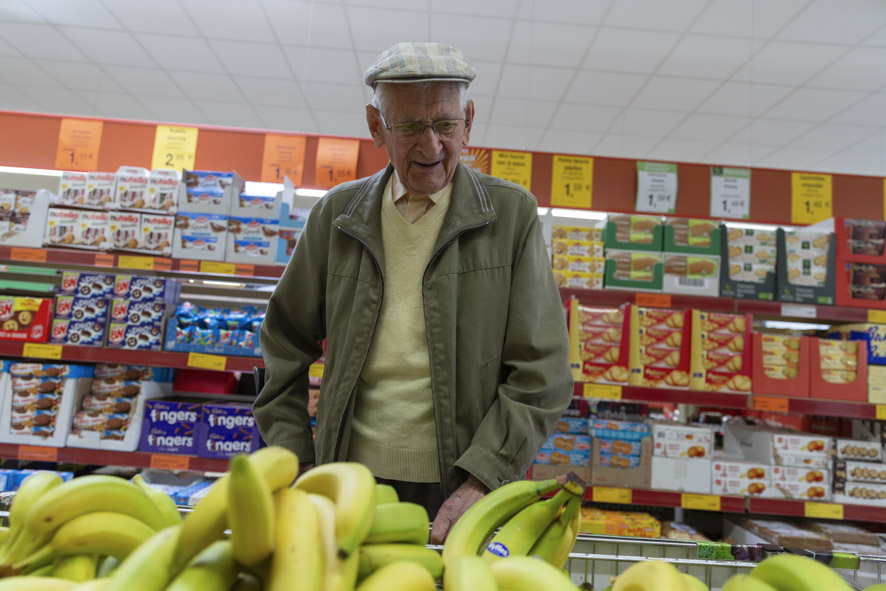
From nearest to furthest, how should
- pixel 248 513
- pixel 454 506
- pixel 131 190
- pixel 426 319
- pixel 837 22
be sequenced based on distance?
1. pixel 248 513
2. pixel 454 506
3. pixel 426 319
4. pixel 131 190
5. pixel 837 22

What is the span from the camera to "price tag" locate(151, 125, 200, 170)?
3.41 metres

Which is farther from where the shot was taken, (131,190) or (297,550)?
(131,190)

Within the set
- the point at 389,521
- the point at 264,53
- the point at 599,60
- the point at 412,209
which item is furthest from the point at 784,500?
the point at 264,53

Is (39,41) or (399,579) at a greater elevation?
Result: (39,41)

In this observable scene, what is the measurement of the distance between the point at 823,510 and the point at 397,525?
2.72 meters

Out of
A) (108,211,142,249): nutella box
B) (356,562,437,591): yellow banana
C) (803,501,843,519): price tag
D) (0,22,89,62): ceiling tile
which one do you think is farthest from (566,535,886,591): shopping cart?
(0,22,89,62): ceiling tile

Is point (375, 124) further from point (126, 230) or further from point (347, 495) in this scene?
→ point (126, 230)

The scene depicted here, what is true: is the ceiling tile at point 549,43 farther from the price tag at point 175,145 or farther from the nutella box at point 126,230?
the nutella box at point 126,230

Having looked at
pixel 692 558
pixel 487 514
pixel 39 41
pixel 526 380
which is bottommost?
pixel 692 558

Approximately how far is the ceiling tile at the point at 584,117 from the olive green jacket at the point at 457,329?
508cm

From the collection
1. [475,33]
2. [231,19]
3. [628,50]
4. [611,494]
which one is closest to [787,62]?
[628,50]

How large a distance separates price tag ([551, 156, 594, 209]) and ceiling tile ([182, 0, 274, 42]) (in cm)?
290

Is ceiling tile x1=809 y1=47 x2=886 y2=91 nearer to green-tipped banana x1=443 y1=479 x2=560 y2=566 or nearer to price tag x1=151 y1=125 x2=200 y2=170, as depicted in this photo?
price tag x1=151 y1=125 x2=200 y2=170

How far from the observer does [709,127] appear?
624 cm
